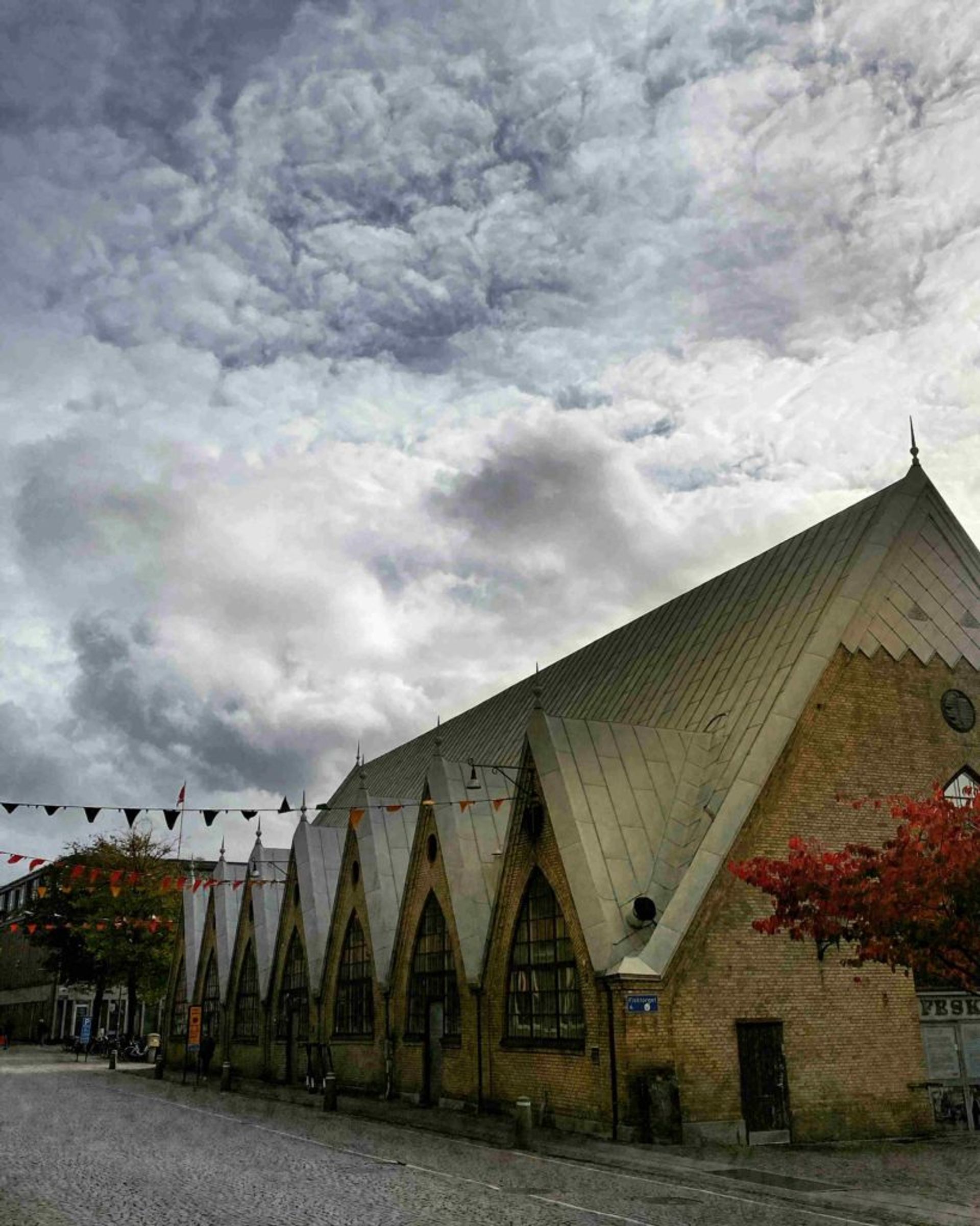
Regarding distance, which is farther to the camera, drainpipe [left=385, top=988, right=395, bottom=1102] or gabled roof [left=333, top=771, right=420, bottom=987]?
gabled roof [left=333, top=771, right=420, bottom=987]

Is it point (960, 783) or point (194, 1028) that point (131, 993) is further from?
point (960, 783)

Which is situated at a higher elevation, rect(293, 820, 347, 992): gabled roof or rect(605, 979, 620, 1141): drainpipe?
rect(293, 820, 347, 992): gabled roof

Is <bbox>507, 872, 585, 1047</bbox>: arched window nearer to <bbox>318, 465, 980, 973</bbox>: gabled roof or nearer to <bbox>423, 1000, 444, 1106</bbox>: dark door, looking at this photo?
<bbox>318, 465, 980, 973</bbox>: gabled roof

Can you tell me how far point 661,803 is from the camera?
2678 centimetres

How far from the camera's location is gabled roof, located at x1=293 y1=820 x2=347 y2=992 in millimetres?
39312

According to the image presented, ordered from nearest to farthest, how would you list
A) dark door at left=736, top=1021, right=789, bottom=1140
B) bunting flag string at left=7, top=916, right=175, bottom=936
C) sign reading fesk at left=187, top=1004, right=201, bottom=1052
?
dark door at left=736, top=1021, right=789, bottom=1140
sign reading fesk at left=187, top=1004, right=201, bottom=1052
bunting flag string at left=7, top=916, right=175, bottom=936

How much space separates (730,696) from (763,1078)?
8841mm

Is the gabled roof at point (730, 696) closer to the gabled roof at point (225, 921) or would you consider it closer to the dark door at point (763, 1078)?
the dark door at point (763, 1078)

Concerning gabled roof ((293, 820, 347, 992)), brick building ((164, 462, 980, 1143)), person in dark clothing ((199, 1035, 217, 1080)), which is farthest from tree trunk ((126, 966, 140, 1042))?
brick building ((164, 462, 980, 1143))

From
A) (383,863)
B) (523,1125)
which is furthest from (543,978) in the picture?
(383,863)

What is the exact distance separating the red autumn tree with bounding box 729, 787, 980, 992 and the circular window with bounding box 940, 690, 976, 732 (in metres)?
7.66

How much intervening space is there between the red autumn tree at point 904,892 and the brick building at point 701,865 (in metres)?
3.97

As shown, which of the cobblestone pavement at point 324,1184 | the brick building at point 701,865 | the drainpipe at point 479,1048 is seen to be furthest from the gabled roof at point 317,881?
the cobblestone pavement at point 324,1184

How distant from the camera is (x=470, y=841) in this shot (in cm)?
3152
